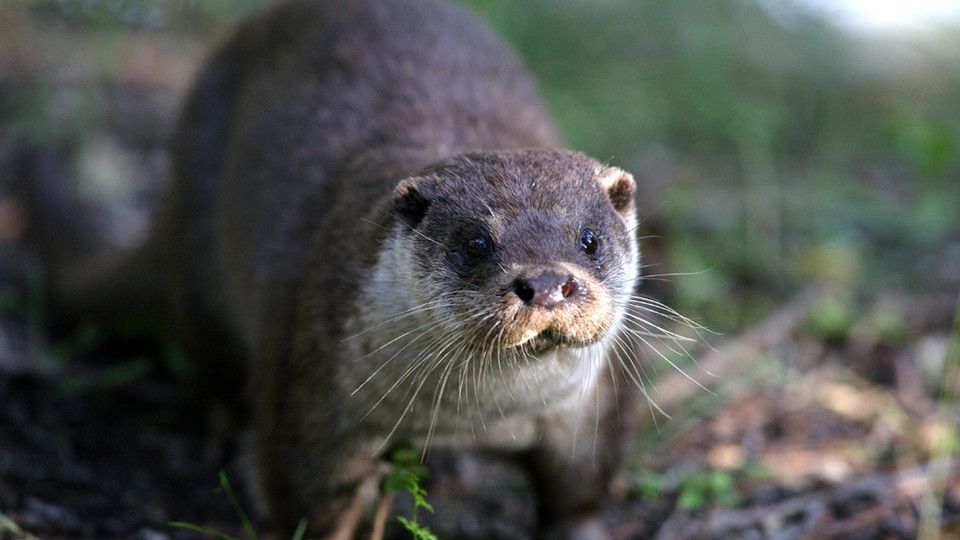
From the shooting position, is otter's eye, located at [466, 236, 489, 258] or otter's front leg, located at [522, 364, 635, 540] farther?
otter's front leg, located at [522, 364, 635, 540]

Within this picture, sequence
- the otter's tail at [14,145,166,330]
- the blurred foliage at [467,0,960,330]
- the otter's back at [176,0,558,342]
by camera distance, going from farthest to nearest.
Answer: the blurred foliage at [467,0,960,330], the otter's tail at [14,145,166,330], the otter's back at [176,0,558,342]

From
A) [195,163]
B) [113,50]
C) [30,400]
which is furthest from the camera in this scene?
[113,50]

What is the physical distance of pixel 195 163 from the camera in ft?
14.7

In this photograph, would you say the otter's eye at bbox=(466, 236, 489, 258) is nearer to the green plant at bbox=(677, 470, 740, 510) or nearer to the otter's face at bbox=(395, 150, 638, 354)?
the otter's face at bbox=(395, 150, 638, 354)

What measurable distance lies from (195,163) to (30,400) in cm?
115

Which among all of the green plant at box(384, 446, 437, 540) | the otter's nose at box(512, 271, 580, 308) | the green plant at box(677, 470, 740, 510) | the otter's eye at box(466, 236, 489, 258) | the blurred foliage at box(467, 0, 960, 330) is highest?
the blurred foliage at box(467, 0, 960, 330)

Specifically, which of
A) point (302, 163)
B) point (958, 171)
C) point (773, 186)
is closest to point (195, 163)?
point (302, 163)

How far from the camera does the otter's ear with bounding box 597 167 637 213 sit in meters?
2.87

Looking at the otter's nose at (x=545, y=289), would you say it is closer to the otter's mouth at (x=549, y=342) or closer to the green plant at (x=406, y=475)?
the otter's mouth at (x=549, y=342)

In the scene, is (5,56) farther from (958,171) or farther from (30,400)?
(958,171)

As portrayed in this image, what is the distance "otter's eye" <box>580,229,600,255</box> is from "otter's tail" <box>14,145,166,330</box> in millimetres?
2645

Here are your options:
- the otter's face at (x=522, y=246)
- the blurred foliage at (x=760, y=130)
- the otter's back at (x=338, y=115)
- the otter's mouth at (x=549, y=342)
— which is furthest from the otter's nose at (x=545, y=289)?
the blurred foliage at (x=760, y=130)

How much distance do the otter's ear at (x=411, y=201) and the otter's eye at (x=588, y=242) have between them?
0.42m

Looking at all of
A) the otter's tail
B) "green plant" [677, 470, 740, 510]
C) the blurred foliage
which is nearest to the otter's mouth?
"green plant" [677, 470, 740, 510]
